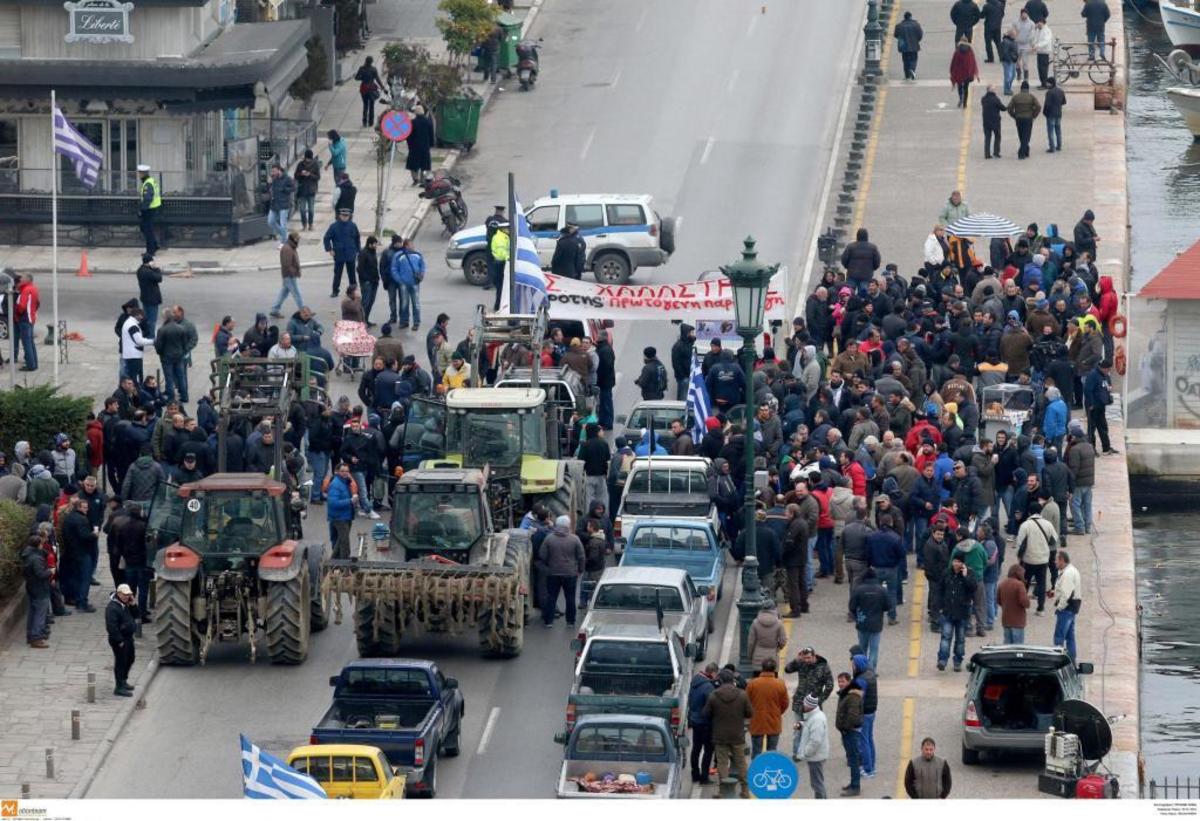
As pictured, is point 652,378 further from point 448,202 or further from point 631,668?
point 631,668

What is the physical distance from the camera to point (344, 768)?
103ft

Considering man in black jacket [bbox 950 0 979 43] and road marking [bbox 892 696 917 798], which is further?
man in black jacket [bbox 950 0 979 43]

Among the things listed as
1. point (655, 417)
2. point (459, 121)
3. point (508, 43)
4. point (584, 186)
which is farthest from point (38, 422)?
point (508, 43)

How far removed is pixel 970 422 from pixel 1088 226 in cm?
1180

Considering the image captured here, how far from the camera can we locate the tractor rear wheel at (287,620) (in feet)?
122

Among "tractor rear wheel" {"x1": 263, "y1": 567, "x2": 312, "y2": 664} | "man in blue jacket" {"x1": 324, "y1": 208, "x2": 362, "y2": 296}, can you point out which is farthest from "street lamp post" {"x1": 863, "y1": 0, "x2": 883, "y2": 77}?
"tractor rear wheel" {"x1": 263, "y1": 567, "x2": 312, "y2": 664}

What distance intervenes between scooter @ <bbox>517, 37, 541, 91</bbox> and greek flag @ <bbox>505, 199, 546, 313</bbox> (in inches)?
748

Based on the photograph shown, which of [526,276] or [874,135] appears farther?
[874,135]

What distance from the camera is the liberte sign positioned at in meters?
56.9

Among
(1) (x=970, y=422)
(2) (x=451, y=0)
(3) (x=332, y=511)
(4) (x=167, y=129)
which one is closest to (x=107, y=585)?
(3) (x=332, y=511)

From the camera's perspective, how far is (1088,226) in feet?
177

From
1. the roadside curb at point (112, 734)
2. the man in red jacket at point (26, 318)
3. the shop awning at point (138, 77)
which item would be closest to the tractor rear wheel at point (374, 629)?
the roadside curb at point (112, 734)

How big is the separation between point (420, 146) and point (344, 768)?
29680mm

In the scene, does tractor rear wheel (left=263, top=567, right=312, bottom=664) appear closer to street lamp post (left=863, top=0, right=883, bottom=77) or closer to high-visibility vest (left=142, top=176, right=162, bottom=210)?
high-visibility vest (left=142, top=176, right=162, bottom=210)
